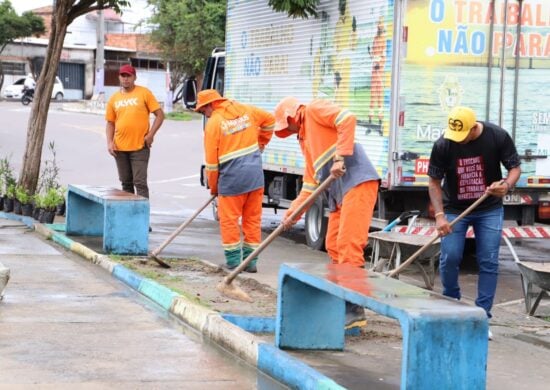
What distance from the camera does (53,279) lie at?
984 centimetres

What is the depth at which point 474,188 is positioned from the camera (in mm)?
8008

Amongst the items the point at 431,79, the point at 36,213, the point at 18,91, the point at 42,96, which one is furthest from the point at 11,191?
the point at 18,91

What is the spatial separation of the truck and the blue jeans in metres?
3.45

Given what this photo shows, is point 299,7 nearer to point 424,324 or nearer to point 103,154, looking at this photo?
point 424,324

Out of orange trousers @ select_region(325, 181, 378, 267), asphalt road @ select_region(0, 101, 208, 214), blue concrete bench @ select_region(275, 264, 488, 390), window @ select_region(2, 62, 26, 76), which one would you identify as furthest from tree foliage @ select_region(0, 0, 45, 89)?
blue concrete bench @ select_region(275, 264, 488, 390)

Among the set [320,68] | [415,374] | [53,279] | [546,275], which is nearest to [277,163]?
[320,68]

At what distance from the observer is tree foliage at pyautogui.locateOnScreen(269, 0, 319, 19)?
13.1 m

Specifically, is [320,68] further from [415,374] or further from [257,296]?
[415,374]

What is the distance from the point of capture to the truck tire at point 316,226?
1351 centimetres

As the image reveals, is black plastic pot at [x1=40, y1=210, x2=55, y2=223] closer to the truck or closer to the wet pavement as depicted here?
the wet pavement

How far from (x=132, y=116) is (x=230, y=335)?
21.0 ft

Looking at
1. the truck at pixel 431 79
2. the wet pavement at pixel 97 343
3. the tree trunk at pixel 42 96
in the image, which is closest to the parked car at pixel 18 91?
the tree trunk at pixel 42 96

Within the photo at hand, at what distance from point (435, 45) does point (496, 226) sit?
3821mm

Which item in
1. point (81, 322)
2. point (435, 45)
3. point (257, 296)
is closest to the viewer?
point (81, 322)
